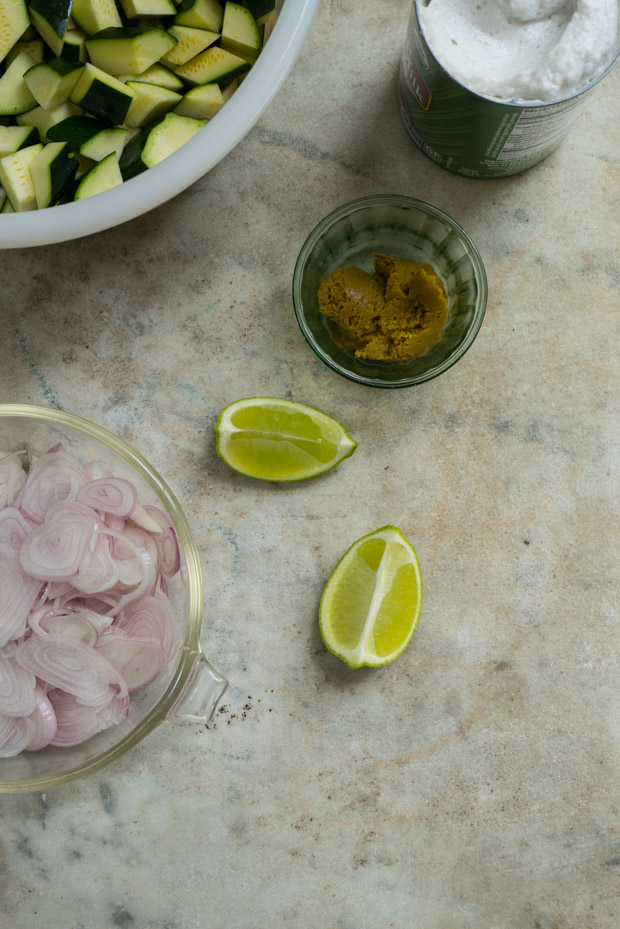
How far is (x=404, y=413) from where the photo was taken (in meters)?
1.29

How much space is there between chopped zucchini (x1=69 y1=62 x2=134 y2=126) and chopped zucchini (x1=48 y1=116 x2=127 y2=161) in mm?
19

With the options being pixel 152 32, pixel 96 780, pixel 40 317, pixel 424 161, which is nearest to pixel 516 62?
pixel 424 161

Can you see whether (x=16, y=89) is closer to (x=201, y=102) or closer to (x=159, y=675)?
(x=201, y=102)

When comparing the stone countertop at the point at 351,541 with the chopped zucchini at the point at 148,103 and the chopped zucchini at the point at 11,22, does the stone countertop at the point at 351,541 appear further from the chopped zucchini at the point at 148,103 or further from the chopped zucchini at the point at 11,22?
the chopped zucchini at the point at 11,22

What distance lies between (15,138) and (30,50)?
131mm

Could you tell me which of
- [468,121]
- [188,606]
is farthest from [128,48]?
[188,606]

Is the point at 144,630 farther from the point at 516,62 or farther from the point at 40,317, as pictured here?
the point at 516,62

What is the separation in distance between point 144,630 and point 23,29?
0.89m

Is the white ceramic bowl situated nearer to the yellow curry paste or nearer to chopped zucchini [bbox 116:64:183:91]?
chopped zucchini [bbox 116:64:183:91]

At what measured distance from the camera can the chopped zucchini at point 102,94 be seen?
1.01 meters

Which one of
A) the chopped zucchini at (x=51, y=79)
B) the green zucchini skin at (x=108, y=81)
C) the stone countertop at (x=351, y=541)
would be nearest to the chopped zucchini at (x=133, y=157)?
the green zucchini skin at (x=108, y=81)

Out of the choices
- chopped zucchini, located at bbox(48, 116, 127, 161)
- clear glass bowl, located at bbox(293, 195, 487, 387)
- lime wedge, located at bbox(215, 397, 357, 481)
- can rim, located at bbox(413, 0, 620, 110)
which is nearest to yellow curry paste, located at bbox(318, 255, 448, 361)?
clear glass bowl, located at bbox(293, 195, 487, 387)

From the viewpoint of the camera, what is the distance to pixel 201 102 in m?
1.08

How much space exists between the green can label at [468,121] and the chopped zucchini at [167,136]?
0.35 meters
